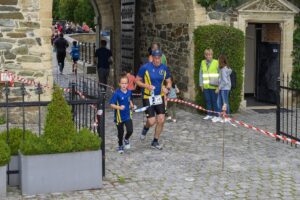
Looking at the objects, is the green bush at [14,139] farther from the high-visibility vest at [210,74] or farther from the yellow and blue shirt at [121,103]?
the high-visibility vest at [210,74]

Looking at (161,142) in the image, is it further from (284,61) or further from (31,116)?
(284,61)

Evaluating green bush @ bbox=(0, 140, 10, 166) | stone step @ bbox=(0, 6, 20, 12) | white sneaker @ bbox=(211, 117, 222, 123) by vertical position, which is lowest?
white sneaker @ bbox=(211, 117, 222, 123)

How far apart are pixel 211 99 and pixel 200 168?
14.9 feet

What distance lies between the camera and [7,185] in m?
7.24

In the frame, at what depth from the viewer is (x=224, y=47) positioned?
1330 cm

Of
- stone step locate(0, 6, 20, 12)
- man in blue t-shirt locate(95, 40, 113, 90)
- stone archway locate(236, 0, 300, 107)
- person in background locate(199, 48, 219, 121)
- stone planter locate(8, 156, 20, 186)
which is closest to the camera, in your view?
stone planter locate(8, 156, 20, 186)

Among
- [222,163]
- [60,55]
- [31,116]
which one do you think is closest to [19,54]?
[31,116]

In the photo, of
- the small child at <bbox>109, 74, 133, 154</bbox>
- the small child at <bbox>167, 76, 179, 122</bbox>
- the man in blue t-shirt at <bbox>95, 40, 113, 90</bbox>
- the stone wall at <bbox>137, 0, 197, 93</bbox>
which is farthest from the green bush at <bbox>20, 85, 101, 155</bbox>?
the man in blue t-shirt at <bbox>95, 40, 113, 90</bbox>

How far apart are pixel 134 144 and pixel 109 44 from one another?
9.92 metres

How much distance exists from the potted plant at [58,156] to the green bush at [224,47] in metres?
6.64

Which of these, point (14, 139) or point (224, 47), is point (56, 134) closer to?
point (14, 139)

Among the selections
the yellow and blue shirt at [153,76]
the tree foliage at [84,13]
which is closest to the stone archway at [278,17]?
the yellow and blue shirt at [153,76]

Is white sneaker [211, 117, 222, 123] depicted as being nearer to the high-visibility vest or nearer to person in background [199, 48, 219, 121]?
A: person in background [199, 48, 219, 121]

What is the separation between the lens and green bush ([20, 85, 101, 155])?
684cm
